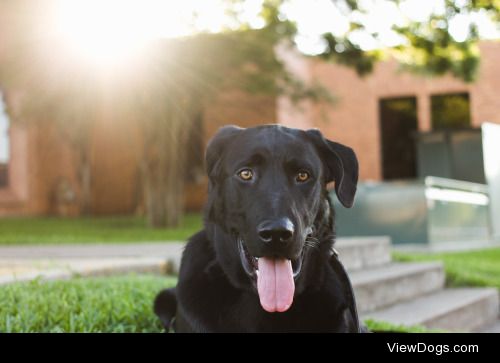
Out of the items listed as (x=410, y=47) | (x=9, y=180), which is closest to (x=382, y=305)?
(x=410, y=47)

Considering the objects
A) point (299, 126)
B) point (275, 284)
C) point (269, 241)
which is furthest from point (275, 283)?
point (299, 126)

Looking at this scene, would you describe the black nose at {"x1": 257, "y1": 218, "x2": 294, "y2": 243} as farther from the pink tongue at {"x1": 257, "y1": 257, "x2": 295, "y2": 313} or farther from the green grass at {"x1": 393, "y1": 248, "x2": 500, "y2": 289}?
the green grass at {"x1": 393, "y1": 248, "x2": 500, "y2": 289}

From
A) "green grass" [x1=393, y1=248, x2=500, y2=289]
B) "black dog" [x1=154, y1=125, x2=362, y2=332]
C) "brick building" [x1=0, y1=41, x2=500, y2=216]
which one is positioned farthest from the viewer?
"brick building" [x1=0, y1=41, x2=500, y2=216]

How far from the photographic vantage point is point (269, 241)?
2484mm

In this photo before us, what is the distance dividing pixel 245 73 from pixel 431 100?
36.2ft

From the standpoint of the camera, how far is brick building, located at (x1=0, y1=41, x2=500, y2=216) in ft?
74.4

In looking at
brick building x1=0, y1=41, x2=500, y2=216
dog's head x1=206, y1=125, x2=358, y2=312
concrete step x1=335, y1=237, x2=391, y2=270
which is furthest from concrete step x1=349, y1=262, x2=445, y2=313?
brick building x1=0, y1=41, x2=500, y2=216

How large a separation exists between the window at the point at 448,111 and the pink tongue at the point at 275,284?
2241cm

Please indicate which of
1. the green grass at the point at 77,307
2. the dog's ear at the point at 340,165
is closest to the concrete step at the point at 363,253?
the green grass at the point at 77,307

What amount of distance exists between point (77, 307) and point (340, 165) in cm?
185

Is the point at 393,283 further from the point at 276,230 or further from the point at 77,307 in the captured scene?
the point at 276,230

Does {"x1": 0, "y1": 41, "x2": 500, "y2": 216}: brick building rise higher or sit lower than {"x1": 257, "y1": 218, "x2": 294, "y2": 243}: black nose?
higher
